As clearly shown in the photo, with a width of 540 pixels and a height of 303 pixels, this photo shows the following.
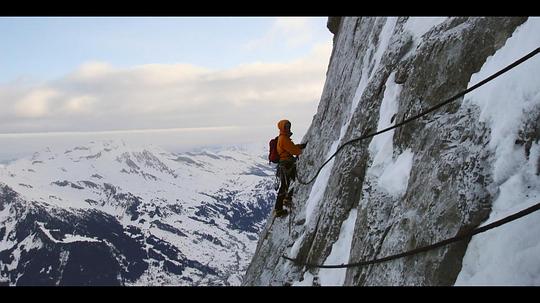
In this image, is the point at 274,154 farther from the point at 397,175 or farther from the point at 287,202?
the point at 397,175

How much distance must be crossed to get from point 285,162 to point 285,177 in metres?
0.65

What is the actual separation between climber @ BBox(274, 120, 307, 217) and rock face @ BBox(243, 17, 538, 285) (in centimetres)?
148

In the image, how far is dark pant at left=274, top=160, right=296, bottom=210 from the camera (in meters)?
17.0

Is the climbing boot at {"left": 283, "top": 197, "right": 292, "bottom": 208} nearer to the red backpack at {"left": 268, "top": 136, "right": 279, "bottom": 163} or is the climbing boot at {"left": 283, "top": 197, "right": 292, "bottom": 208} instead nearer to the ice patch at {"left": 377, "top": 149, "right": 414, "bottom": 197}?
the red backpack at {"left": 268, "top": 136, "right": 279, "bottom": 163}

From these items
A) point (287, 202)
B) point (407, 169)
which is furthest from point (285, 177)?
point (407, 169)

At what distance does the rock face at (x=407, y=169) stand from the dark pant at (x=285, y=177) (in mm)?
1847

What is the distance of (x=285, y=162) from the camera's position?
55.5ft

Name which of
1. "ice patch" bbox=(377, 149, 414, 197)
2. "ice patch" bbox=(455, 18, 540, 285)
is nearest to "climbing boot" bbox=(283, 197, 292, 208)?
"ice patch" bbox=(377, 149, 414, 197)

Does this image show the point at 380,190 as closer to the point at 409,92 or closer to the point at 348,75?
the point at 409,92

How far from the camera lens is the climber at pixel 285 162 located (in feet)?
50.5
